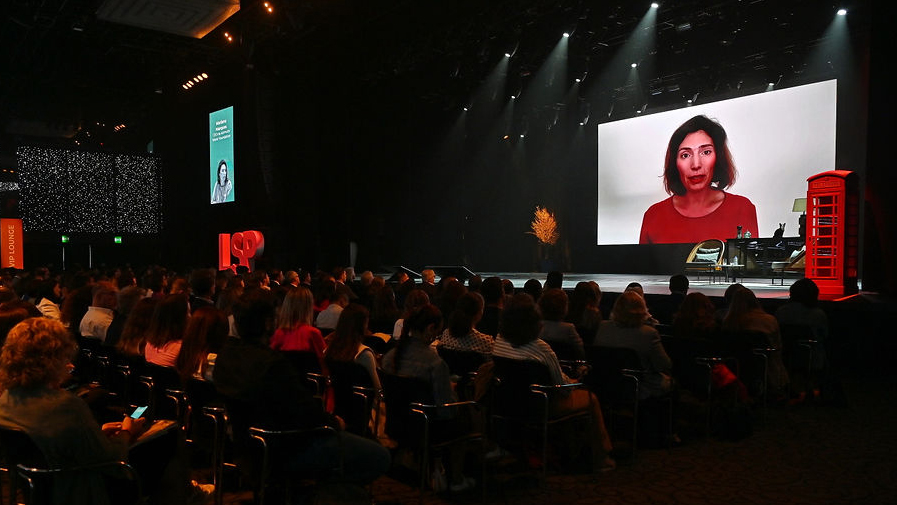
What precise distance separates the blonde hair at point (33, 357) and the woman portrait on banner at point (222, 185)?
1384cm

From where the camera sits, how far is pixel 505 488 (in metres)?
3.49

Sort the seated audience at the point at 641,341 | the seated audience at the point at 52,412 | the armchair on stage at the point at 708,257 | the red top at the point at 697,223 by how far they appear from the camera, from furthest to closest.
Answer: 1. the red top at the point at 697,223
2. the armchair on stage at the point at 708,257
3. the seated audience at the point at 641,341
4. the seated audience at the point at 52,412

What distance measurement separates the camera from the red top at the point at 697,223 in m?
14.6

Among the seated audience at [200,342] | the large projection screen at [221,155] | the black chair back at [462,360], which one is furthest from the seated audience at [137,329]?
the large projection screen at [221,155]

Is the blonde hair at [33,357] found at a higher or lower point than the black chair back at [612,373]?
higher

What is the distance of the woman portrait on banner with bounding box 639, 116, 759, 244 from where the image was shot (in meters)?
14.8

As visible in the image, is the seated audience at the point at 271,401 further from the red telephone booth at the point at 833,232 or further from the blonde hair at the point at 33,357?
the red telephone booth at the point at 833,232

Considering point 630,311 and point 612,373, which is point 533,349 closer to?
point 612,373

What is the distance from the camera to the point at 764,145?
14031 millimetres

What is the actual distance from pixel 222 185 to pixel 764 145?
12.9 metres

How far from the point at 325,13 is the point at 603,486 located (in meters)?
10.3

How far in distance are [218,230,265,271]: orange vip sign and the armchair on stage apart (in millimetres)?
9430

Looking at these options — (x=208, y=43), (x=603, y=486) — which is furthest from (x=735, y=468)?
(x=208, y=43)

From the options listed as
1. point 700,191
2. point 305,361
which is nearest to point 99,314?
point 305,361
